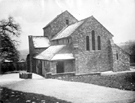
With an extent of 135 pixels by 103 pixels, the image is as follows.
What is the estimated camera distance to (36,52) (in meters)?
30.3

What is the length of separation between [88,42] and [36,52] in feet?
32.8

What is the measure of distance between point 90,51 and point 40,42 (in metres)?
10.5

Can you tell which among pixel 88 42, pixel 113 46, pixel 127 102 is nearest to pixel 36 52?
pixel 88 42

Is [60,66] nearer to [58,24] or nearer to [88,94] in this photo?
[58,24]

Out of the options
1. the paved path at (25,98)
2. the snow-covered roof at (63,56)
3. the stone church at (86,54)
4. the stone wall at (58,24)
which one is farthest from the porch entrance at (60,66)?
the paved path at (25,98)

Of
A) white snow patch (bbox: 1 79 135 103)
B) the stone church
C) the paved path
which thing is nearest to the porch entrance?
the stone church

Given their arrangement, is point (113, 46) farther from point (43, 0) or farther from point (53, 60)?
point (43, 0)

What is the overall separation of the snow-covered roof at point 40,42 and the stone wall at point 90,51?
816cm

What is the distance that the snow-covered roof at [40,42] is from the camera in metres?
30.8

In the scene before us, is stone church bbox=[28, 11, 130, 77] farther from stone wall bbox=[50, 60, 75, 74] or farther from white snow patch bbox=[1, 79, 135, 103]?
white snow patch bbox=[1, 79, 135, 103]

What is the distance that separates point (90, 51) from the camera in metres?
25.7

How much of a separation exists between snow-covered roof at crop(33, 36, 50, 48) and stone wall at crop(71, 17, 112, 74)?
8160mm

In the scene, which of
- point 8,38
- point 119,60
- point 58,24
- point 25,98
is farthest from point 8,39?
point 119,60

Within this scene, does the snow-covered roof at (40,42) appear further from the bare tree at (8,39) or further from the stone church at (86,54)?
the bare tree at (8,39)
